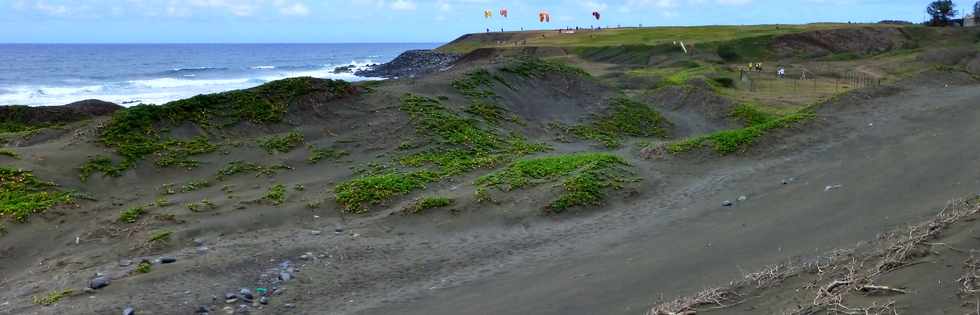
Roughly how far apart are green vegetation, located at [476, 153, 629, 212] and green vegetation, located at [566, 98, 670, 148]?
Answer: 15.4 feet

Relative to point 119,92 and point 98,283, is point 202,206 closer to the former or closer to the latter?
point 98,283

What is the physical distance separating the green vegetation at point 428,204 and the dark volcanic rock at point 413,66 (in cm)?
5750

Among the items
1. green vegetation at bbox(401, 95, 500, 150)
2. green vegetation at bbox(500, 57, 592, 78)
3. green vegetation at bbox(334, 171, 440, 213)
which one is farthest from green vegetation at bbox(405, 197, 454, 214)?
green vegetation at bbox(500, 57, 592, 78)

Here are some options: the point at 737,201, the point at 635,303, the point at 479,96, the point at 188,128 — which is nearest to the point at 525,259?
the point at 635,303

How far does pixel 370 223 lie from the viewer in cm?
1171

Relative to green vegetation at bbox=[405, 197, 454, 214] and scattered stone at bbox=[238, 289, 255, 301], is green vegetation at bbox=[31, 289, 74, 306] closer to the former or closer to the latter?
scattered stone at bbox=[238, 289, 255, 301]

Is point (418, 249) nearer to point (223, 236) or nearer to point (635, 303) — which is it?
point (223, 236)

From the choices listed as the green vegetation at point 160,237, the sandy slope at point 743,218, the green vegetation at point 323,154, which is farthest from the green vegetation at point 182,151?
the sandy slope at point 743,218

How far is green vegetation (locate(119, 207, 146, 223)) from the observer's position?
11820 mm

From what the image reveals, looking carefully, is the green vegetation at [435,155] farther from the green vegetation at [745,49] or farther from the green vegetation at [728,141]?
the green vegetation at [745,49]

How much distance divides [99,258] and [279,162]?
5556 mm

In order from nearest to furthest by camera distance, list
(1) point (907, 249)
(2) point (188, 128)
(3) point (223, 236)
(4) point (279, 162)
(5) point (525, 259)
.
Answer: (1) point (907, 249), (5) point (525, 259), (3) point (223, 236), (4) point (279, 162), (2) point (188, 128)

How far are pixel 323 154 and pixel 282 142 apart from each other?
1.06 meters

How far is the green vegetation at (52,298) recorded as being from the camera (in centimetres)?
839
